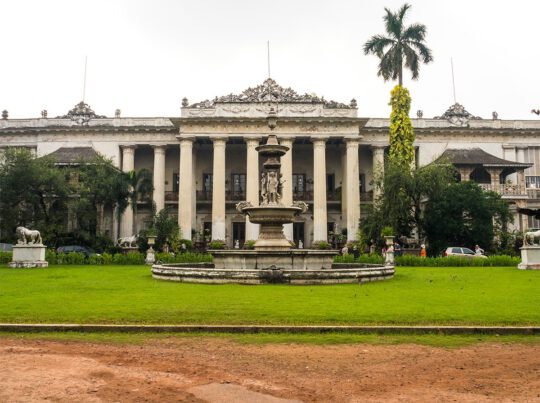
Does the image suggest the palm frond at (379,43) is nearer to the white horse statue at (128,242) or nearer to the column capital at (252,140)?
the column capital at (252,140)

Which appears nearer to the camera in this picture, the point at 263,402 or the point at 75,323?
the point at 263,402

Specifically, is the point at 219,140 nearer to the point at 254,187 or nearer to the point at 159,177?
the point at 254,187

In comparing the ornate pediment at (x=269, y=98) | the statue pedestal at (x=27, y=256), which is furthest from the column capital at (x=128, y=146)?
the statue pedestal at (x=27, y=256)

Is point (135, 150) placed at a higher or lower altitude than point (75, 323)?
higher

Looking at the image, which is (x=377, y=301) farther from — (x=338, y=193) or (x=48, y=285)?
(x=338, y=193)

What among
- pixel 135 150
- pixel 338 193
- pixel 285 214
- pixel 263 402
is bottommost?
pixel 263 402

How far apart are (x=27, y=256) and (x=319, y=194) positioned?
2565 centimetres

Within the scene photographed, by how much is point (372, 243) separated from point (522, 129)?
23048mm

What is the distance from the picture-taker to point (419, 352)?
23.4ft

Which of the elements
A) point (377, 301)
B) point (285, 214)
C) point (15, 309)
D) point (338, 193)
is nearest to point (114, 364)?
point (15, 309)

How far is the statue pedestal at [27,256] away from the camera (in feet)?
78.4

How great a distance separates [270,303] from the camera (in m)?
11.0

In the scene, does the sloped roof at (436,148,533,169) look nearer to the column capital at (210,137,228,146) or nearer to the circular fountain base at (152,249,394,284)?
the column capital at (210,137,228,146)

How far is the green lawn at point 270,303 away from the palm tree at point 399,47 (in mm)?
26474
